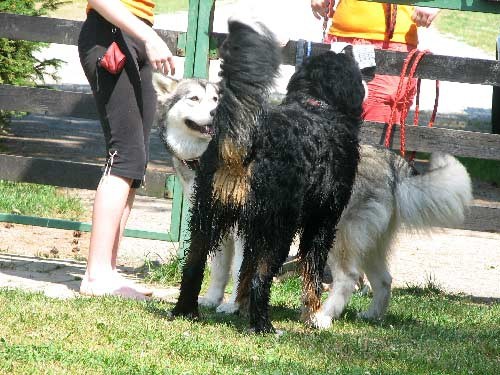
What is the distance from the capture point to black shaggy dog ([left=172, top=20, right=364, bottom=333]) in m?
4.63

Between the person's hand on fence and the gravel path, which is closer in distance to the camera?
the gravel path

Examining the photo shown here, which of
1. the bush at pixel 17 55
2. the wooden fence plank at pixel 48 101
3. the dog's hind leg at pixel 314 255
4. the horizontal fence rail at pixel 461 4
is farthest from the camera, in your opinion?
the bush at pixel 17 55

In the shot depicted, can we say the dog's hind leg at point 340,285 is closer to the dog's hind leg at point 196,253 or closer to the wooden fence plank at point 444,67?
the dog's hind leg at point 196,253

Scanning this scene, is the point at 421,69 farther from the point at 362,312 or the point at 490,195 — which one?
the point at 490,195

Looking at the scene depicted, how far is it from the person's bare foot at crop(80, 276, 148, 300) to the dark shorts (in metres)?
0.68

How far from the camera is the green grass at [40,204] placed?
862 centimetres

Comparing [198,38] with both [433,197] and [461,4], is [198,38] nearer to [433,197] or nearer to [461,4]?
[461,4]

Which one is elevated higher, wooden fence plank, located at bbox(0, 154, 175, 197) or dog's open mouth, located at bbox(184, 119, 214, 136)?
dog's open mouth, located at bbox(184, 119, 214, 136)

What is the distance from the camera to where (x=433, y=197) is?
5914mm

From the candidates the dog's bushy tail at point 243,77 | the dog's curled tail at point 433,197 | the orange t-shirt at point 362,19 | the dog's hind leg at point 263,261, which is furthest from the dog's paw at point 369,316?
the orange t-shirt at point 362,19

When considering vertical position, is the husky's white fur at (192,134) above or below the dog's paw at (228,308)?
above

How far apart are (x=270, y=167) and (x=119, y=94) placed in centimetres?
150

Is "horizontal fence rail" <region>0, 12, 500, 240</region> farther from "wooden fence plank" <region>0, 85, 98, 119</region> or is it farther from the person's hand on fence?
the person's hand on fence

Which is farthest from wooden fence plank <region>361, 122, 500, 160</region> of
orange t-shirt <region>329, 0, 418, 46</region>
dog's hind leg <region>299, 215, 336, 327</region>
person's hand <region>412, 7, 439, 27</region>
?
dog's hind leg <region>299, 215, 336, 327</region>
